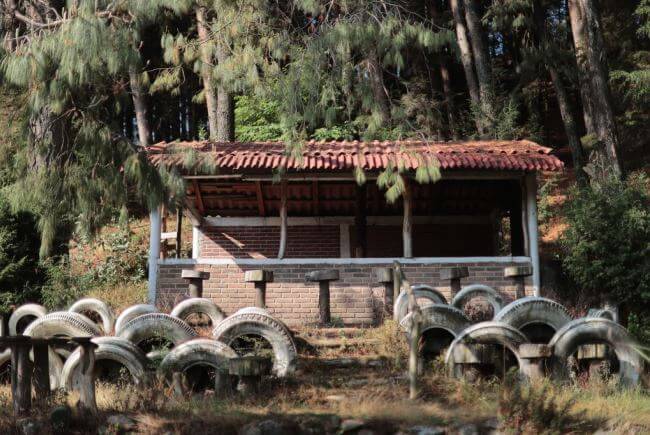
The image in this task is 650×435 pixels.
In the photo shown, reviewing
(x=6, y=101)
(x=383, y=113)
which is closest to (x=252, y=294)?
(x=383, y=113)

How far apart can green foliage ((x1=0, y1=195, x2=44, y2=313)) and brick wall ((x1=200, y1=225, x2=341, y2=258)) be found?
3.42 metres

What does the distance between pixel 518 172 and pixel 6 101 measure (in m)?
8.35

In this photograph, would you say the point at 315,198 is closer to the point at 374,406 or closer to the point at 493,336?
the point at 493,336

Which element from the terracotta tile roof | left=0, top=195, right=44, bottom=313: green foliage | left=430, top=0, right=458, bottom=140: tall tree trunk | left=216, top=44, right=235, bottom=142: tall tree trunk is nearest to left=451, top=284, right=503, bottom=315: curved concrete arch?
the terracotta tile roof

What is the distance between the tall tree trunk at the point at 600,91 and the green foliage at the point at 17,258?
36.4 feet

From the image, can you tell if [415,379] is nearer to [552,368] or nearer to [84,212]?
[552,368]

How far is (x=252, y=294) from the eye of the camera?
14500mm

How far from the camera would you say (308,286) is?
14211mm

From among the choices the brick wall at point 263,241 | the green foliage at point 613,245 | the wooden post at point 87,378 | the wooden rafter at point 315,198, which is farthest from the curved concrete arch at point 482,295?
the wooden post at point 87,378

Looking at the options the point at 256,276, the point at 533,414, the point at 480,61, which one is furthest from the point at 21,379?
the point at 480,61

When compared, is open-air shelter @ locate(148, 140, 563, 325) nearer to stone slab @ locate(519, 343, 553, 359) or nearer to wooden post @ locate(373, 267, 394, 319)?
wooden post @ locate(373, 267, 394, 319)

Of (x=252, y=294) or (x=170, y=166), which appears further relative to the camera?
(x=252, y=294)

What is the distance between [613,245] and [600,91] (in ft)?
15.9

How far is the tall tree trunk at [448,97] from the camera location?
2358 cm
